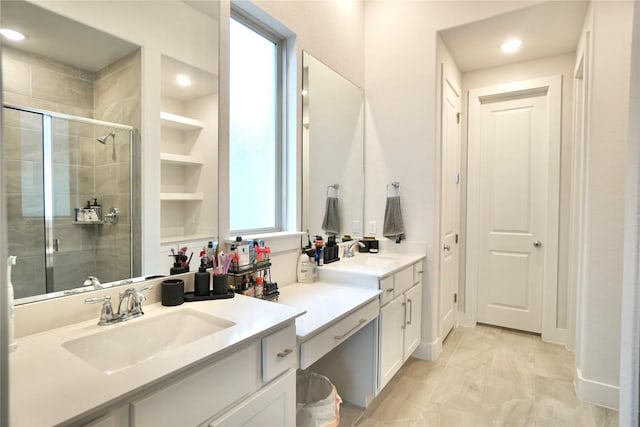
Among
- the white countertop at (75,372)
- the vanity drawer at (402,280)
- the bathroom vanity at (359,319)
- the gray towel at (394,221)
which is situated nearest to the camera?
the white countertop at (75,372)

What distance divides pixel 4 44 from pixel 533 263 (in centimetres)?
385

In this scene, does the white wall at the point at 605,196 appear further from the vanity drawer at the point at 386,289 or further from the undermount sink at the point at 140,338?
the undermount sink at the point at 140,338

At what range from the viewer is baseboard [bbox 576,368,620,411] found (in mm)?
2076

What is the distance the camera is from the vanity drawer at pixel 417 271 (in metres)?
2.53

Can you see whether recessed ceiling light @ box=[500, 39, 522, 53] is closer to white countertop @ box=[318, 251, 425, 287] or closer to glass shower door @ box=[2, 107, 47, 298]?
white countertop @ box=[318, 251, 425, 287]

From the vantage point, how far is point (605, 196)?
204 centimetres

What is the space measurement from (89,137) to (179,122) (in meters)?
0.38

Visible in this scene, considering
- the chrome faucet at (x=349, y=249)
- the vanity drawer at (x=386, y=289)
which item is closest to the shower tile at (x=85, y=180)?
the vanity drawer at (x=386, y=289)

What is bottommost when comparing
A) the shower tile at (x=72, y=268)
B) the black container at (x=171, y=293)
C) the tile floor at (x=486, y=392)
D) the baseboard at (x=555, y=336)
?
the tile floor at (x=486, y=392)

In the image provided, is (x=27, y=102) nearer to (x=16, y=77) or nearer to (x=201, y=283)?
(x=16, y=77)

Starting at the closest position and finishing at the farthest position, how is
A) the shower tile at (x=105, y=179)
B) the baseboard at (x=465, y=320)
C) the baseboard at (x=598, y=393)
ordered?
the shower tile at (x=105, y=179) < the baseboard at (x=598, y=393) < the baseboard at (x=465, y=320)

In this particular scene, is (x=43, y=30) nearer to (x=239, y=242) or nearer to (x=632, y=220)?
(x=239, y=242)

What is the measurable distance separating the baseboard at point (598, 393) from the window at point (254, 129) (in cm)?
223

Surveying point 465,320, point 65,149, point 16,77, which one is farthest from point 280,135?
point 465,320
